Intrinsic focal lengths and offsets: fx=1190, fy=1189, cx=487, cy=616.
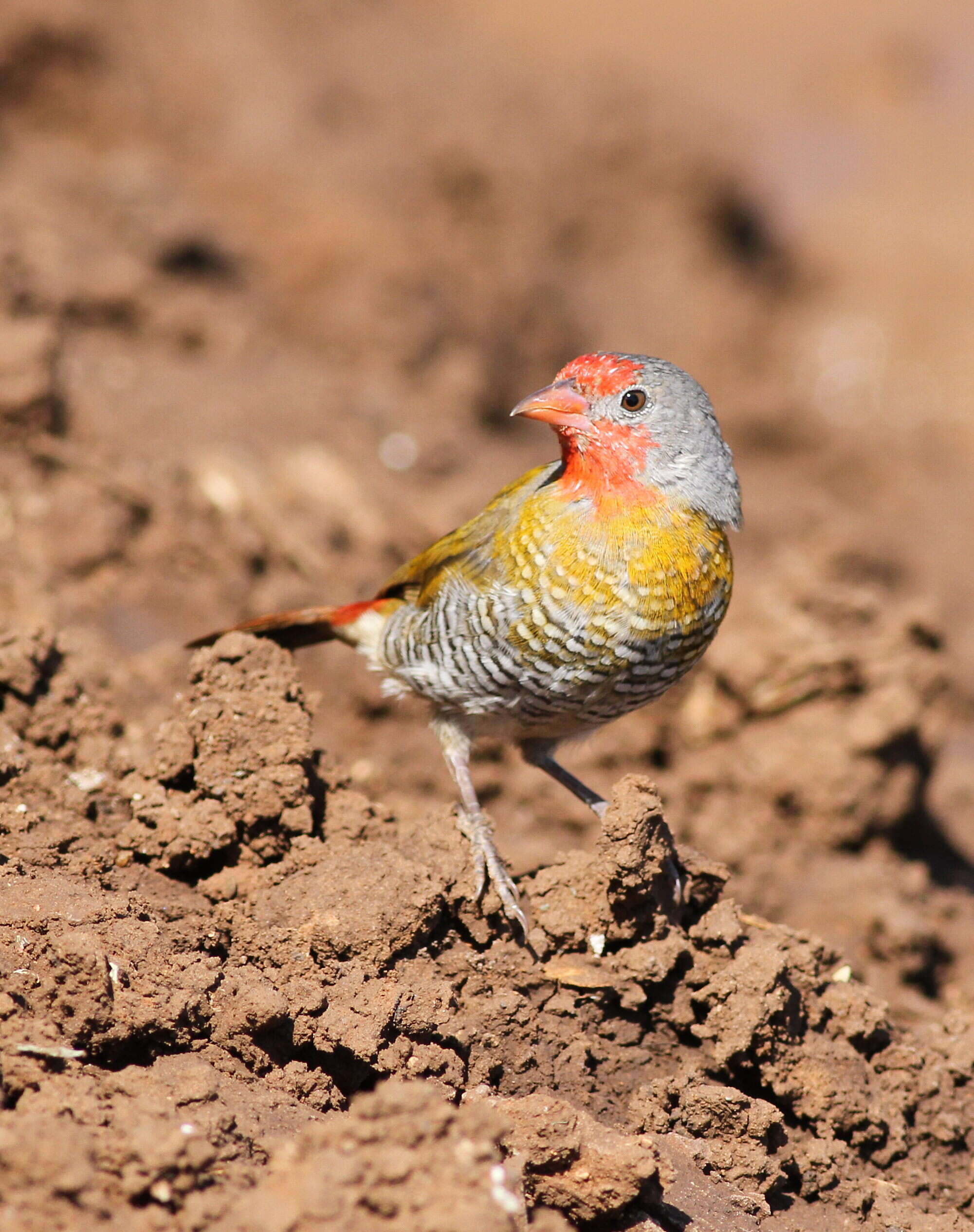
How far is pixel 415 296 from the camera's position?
8.70 metres

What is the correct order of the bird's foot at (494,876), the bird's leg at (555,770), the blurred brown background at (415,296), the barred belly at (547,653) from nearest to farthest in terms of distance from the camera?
the bird's foot at (494,876), the barred belly at (547,653), the bird's leg at (555,770), the blurred brown background at (415,296)

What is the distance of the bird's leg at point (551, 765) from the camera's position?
4477mm

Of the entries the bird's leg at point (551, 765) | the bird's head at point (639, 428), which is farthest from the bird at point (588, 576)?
the bird's leg at point (551, 765)

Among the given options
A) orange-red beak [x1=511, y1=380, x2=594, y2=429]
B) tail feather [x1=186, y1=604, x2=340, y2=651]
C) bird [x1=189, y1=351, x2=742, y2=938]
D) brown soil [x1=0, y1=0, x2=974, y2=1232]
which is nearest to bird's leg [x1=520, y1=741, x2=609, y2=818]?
brown soil [x1=0, y1=0, x2=974, y2=1232]

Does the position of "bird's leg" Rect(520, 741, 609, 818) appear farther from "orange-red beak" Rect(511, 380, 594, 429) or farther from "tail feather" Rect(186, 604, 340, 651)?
"orange-red beak" Rect(511, 380, 594, 429)

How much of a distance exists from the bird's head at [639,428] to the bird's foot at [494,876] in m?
1.18

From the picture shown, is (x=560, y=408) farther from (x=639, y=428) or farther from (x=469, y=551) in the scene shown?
(x=469, y=551)

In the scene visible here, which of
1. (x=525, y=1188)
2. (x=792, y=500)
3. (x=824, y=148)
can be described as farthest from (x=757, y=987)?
(x=824, y=148)

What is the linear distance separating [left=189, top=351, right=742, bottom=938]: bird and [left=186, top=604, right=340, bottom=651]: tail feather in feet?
0.05

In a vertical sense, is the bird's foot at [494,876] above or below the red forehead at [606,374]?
below

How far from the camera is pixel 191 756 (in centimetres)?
370

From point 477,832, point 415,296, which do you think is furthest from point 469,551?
point 415,296

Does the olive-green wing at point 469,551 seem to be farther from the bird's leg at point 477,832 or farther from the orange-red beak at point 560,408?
the bird's leg at point 477,832

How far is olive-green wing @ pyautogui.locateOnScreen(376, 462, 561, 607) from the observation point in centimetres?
403
